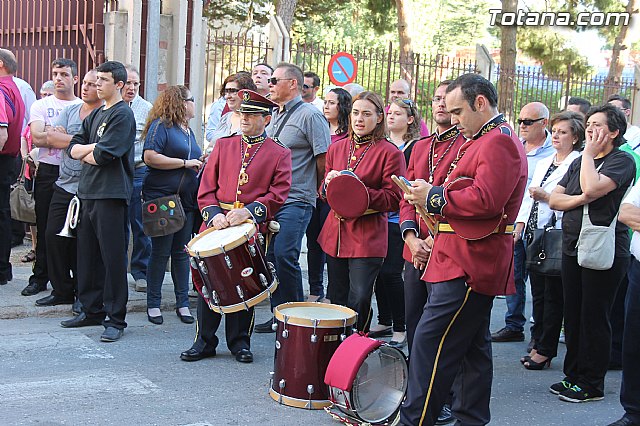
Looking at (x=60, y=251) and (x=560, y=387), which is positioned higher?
(x=60, y=251)

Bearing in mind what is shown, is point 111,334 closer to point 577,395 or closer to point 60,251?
point 60,251

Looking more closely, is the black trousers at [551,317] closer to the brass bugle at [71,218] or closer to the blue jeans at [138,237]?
the brass bugle at [71,218]

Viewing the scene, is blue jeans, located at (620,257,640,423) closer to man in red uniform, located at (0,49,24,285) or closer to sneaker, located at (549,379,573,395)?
sneaker, located at (549,379,573,395)

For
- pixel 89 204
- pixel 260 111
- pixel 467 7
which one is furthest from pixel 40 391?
pixel 467 7

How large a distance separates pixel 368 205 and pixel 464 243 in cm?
169

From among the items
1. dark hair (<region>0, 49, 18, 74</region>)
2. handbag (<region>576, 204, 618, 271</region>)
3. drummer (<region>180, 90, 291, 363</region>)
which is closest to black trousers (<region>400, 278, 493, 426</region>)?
handbag (<region>576, 204, 618, 271</region>)

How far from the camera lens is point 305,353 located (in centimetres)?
537

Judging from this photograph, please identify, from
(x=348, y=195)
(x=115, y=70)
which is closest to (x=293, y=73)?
(x=115, y=70)

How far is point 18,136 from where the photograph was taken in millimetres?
8156

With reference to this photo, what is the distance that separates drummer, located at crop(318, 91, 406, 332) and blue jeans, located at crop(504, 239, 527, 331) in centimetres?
182

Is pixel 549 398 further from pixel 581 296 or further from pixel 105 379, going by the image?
pixel 105 379

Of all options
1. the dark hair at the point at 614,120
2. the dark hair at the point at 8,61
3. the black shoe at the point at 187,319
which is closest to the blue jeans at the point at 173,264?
the black shoe at the point at 187,319

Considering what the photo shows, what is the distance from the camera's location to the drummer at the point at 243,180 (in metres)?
6.19

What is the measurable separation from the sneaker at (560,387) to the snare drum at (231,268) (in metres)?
2.12
